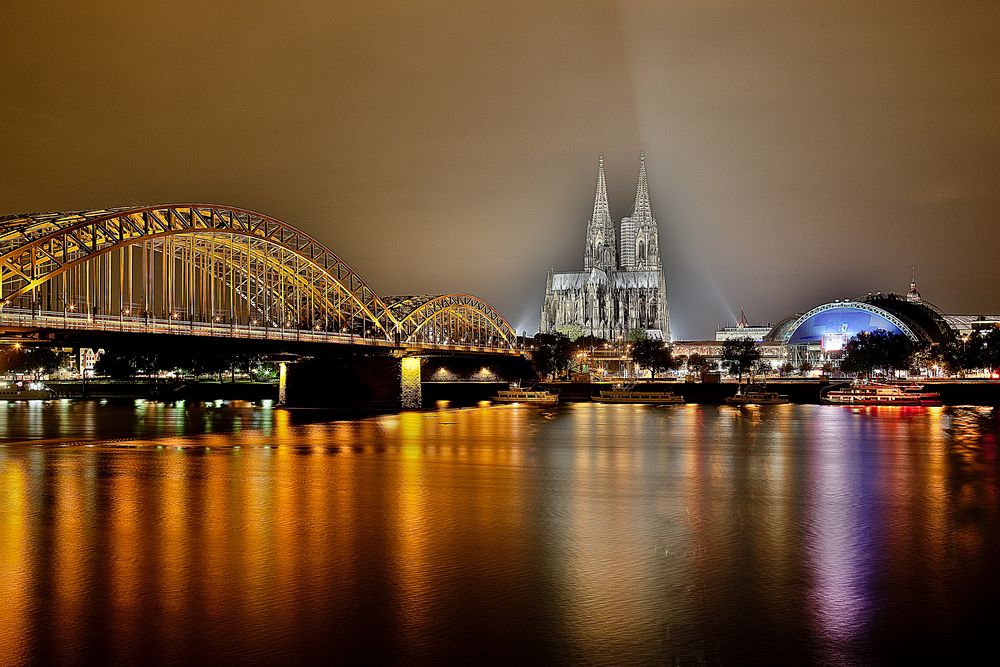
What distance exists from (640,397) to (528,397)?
12.2m

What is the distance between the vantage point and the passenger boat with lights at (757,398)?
10044 cm

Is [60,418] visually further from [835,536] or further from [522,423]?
[835,536]

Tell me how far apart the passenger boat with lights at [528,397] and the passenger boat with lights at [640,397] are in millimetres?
5813

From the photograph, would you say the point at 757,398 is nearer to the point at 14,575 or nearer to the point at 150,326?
the point at 150,326

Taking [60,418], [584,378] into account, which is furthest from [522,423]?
[584,378]

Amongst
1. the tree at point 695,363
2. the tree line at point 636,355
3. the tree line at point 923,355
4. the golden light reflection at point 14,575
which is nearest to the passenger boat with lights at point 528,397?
the tree line at point 636,355

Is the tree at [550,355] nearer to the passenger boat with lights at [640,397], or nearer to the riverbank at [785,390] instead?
the riverbank at [785,390]

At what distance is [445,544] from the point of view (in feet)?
74.3

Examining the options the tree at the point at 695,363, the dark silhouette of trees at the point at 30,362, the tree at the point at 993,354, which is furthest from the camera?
the tree at the point at 695,363

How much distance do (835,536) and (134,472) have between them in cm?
2564

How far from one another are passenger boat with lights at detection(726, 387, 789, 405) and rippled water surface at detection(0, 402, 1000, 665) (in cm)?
5506

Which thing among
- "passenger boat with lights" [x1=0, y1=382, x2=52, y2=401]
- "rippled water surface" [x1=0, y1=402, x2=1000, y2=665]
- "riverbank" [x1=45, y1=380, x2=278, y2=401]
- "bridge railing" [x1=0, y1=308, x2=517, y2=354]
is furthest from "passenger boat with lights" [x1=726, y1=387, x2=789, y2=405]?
"passenger boat with lights" [x1=0, y1=382, x2=52, y2=401]

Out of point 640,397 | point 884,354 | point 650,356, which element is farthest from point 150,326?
point 884,354

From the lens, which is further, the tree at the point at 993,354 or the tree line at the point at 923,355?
the tree line at the point at 923,355
